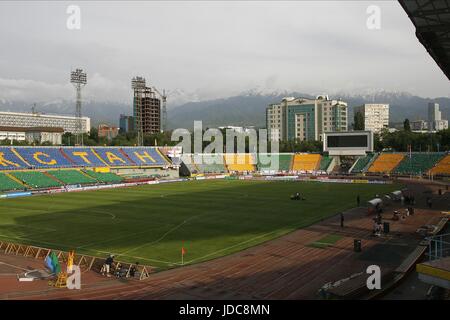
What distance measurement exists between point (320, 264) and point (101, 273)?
12.4 metres

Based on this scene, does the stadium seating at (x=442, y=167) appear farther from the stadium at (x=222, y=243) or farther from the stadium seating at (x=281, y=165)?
the stadium seating at (x=281, y=165)

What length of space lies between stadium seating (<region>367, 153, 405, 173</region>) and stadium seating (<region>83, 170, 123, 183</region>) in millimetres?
61582

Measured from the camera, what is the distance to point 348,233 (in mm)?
34062

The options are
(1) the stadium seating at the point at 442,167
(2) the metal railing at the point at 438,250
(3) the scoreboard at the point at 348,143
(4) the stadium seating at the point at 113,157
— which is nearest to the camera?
(2) the metal railing at the point at 438,250

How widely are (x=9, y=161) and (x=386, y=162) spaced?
283 feet

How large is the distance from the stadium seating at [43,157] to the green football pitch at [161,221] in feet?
71.7

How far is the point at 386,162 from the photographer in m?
108

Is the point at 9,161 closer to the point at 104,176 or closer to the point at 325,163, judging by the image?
the point at 104,176

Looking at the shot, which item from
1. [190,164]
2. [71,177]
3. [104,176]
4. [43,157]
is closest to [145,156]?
[190,164]

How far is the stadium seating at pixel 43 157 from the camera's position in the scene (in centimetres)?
8344

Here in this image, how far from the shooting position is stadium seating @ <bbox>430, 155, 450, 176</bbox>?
9394cm

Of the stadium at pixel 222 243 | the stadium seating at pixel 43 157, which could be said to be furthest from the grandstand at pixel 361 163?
the stadium seating at pixel 43 157
